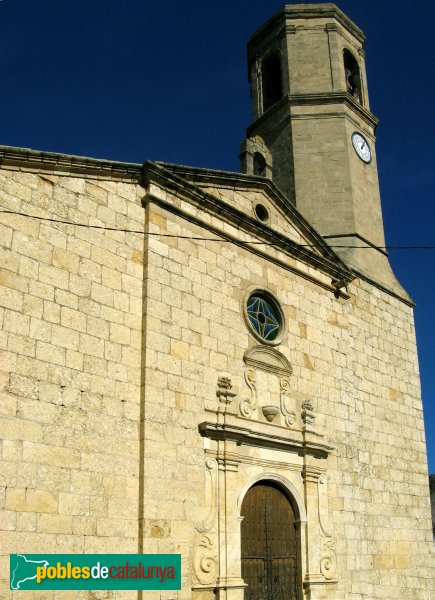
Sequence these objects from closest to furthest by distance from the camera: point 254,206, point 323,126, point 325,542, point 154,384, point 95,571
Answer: point 95,571, point 154,384, point 325,542, point 254,206, point 323,126

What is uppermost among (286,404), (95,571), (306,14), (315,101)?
(306,14)

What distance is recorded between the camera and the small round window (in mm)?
11211

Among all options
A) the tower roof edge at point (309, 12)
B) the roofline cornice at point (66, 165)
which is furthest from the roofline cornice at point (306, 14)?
the roofline cornice at point (66, 165)

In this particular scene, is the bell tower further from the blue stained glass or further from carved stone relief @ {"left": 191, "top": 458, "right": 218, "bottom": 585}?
carved stone relief @ {"left": 191, "top": 458, "right": 218, "bottom": 585}

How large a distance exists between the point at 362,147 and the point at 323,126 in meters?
1.14

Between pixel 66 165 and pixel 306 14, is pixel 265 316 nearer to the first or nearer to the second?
pixel 66 165

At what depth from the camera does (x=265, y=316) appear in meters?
11.5

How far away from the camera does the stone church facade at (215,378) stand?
8156mm

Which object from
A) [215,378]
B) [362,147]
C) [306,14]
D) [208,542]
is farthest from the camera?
[306,14]

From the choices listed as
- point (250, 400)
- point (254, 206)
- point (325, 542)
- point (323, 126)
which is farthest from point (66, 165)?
point (323, 126)

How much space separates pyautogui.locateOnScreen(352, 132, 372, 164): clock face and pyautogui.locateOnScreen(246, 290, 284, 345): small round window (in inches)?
221

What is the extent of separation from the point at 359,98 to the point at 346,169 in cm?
275

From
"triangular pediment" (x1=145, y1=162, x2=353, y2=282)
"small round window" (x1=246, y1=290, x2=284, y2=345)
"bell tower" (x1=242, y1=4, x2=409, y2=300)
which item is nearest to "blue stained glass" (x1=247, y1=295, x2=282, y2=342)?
"small round window" (x1=246, y1=290, x2=284, y2=345)

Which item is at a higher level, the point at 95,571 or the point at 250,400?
the point at 250,400
